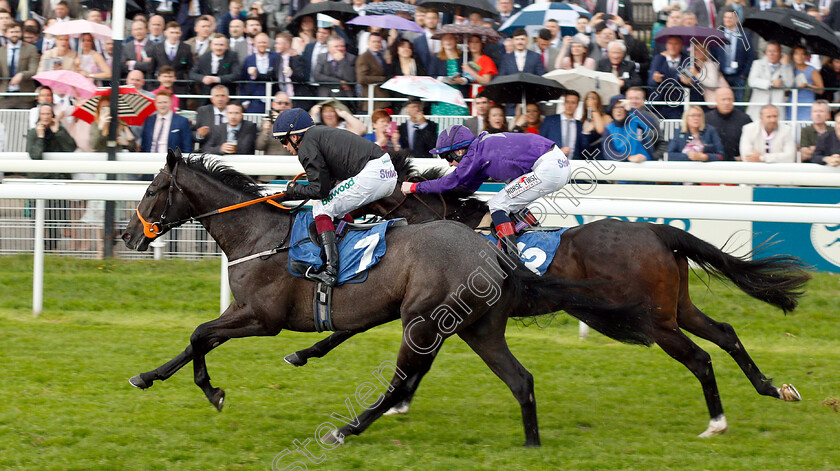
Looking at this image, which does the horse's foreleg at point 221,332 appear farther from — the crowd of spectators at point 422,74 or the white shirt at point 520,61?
the white shirt at point 520,61

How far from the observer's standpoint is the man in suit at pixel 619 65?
30.4 feet

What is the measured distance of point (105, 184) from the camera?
777 centimetres

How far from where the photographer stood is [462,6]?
1004 cm

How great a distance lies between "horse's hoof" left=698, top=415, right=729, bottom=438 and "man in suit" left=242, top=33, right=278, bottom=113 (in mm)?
5783

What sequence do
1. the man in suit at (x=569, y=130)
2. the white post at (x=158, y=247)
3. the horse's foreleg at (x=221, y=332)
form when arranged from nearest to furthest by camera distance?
the horse's foreleg at (x=221, y=332) < the white post at (x=158, y=247) < the man in suit at (x=569, y=130)

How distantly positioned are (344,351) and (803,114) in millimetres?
5193

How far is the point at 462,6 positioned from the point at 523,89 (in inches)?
Result: 69.4

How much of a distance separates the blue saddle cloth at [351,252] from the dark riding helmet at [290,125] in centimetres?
54

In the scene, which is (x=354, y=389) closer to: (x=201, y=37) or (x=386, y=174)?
(x=386, y=174)

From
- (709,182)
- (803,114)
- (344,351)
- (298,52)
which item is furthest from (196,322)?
(803,114)

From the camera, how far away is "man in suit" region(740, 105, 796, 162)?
8352mm

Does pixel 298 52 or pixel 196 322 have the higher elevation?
pixel 298 52

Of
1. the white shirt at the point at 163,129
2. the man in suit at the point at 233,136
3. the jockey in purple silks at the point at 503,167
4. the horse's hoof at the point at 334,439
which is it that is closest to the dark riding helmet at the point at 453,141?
the jockey in purple silks at the point at 503,167

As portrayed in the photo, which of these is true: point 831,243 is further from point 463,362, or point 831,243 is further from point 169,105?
point 169,105
